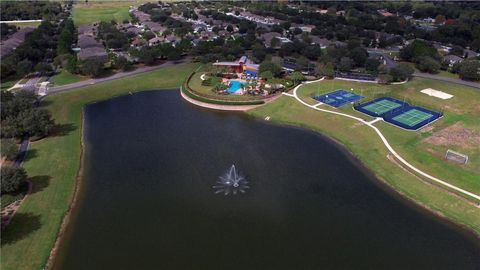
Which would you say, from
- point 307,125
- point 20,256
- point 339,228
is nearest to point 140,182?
point 20,256

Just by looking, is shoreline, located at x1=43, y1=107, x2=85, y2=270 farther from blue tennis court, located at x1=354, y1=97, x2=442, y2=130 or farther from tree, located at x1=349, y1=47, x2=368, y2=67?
tree, located at x1=349, y1=47, x2=368, y2=67

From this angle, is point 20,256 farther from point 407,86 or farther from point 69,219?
point 407,86

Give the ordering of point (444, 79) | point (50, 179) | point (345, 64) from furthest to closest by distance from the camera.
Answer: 1. point (345, 64)
2. point (444, 79)
3. point (50, 179)

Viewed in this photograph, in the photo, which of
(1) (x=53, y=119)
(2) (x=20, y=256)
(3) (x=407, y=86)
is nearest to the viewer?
(2) (x=20, y=256)

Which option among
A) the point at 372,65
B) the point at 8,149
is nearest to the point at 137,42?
the point at 372,65

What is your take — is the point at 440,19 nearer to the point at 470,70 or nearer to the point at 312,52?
the point at 470,70

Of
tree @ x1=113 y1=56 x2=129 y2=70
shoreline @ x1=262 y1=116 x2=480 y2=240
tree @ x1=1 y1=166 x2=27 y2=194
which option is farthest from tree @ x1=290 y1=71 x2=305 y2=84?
tree @ x1=1 y1=166 x2=27 y2=194
